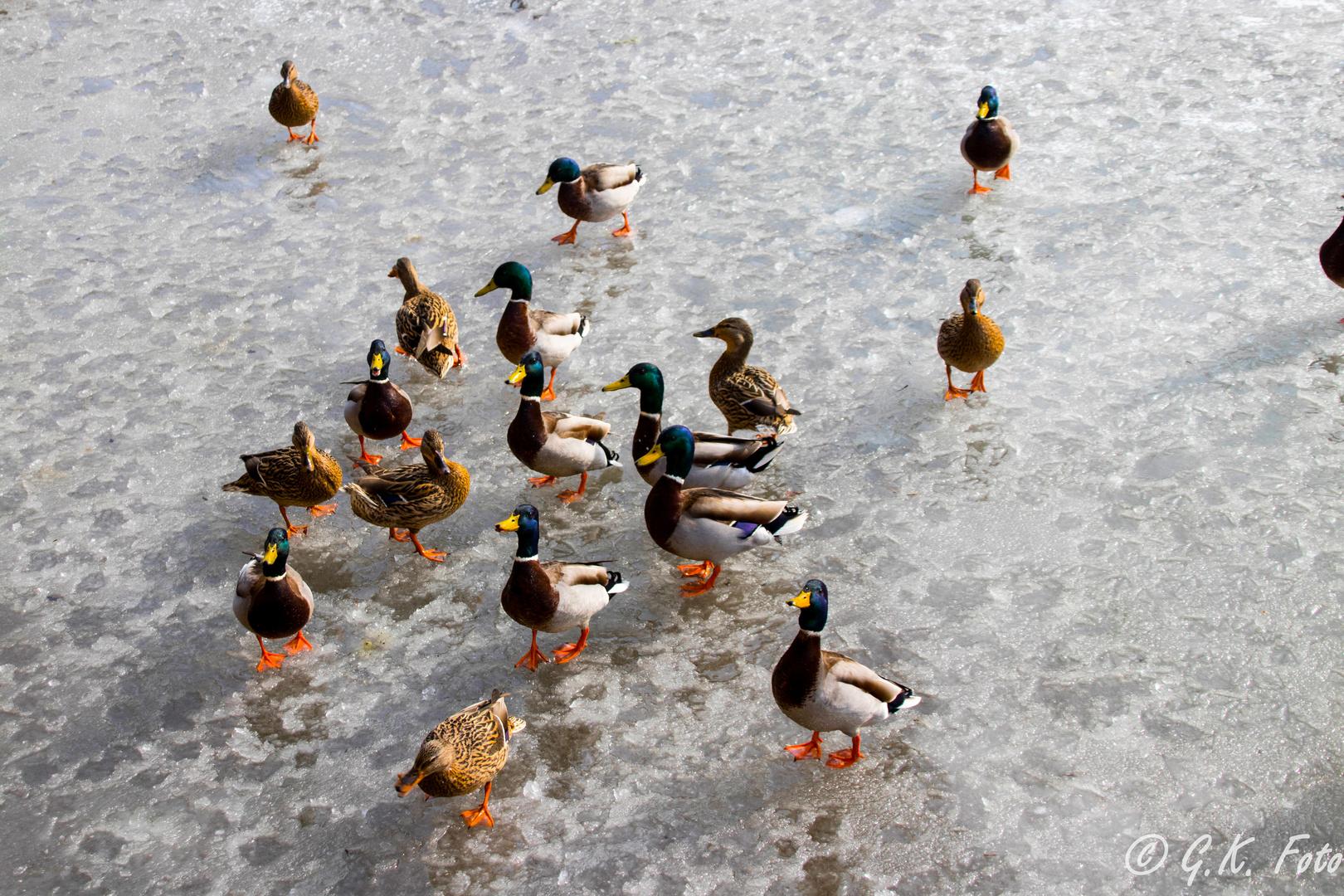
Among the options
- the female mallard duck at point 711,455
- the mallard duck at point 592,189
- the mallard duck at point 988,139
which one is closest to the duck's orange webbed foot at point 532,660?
the female mallard duck at point 711,455

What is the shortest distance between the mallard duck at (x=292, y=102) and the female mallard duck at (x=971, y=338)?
4.88 m

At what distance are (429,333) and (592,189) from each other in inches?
66.5

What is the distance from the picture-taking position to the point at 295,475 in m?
4.51

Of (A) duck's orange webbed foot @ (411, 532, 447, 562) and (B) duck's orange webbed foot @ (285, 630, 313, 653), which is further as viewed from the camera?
(A) duck's orange webbed foot @ (411, 532, 447, 562)

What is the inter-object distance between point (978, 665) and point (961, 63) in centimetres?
594

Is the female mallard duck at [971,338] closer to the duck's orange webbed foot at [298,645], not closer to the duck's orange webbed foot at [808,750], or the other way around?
the duck's orange webbed foot at [808,750]

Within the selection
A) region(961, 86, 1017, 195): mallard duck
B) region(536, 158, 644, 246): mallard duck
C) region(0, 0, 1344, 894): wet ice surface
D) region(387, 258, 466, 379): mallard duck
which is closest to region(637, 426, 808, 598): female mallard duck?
region(0, 0, 1344, 894): wet ice surface

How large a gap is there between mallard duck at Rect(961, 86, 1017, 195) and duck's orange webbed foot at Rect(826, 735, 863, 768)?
4476mm

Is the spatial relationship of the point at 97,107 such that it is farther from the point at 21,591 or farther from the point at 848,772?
the point at 848,772

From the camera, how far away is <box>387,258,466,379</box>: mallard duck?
542 centimetres

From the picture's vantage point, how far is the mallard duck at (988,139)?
675 centimetres

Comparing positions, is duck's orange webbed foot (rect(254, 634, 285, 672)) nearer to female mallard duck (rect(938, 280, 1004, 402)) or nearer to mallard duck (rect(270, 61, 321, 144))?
female mallard duck (rect(938, 280, 1004, 402))

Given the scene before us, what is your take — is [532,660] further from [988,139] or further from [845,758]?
[988,139]

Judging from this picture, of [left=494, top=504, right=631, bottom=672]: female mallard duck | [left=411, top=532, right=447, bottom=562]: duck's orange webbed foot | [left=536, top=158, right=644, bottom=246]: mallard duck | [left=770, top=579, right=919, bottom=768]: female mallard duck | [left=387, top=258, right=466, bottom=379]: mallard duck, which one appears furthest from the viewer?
[left=536, top=158, right=644, bottom=246]: mallard duck
